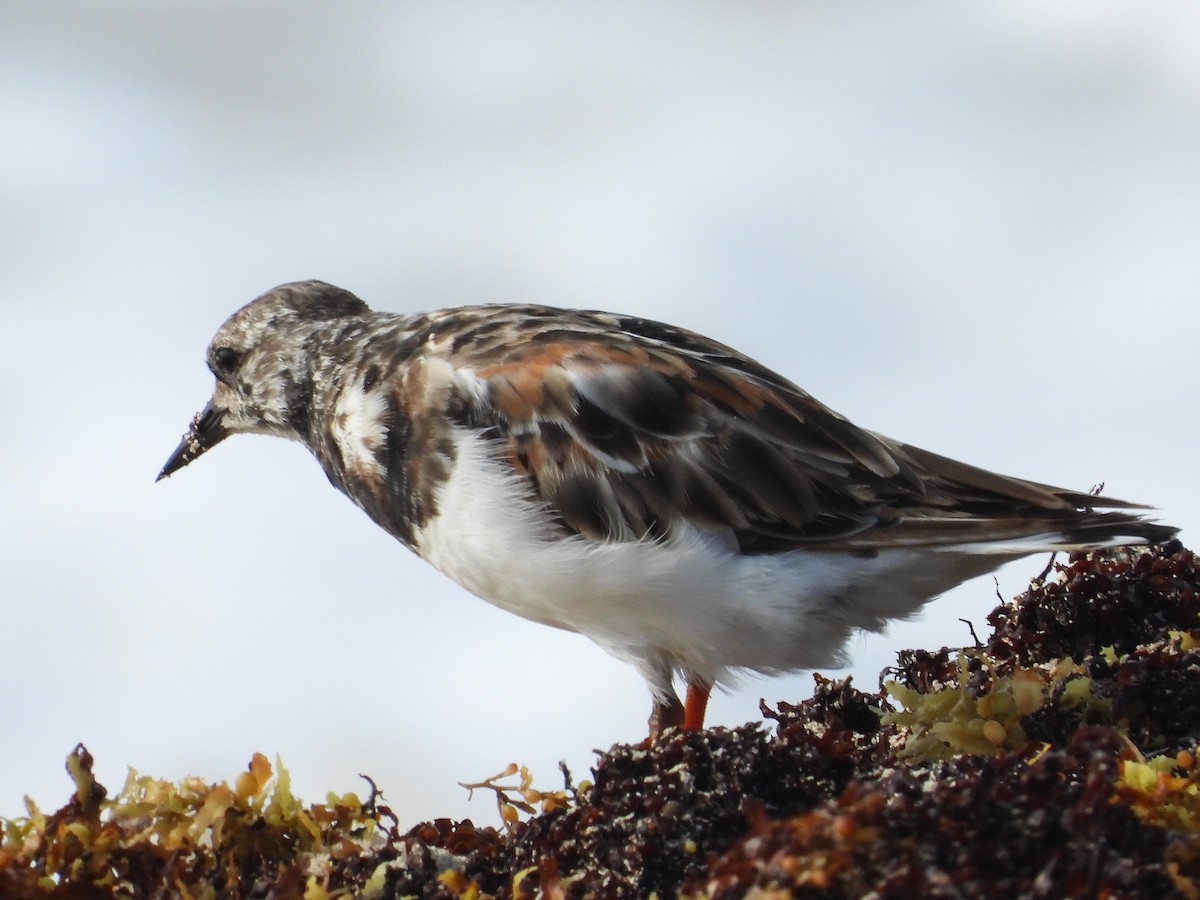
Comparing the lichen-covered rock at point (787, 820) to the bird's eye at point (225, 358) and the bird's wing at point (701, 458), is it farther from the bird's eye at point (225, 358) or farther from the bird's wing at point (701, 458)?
the bird's eye at point (225, 358)

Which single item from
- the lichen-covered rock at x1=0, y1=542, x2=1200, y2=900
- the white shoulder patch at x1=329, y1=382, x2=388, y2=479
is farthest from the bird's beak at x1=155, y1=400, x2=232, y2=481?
the lichen-covered rock at x1=0, y1=542, x2=1200, y2=900

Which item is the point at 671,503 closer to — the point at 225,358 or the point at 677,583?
the point at 677,583

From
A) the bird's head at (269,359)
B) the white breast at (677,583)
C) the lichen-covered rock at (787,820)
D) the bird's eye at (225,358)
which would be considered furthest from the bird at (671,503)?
the bird's eye at (225,358)

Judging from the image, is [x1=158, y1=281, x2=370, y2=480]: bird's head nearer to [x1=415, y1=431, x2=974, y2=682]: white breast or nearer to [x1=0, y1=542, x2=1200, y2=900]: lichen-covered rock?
[x1=415, y1=431, x2=974, y2=682]: white breast

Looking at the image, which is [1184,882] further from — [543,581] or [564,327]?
[564,327]

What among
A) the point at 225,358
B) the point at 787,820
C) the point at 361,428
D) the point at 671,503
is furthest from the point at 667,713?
the point at 225,358

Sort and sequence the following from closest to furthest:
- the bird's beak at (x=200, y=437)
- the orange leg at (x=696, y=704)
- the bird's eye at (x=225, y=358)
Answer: the orange leg at (x=696, y=704) < the bird's eye at (x=225, y=358) < the bird's beak at (x=200, y=437)

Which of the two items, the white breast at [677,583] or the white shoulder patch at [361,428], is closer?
the white breast at [677,583]

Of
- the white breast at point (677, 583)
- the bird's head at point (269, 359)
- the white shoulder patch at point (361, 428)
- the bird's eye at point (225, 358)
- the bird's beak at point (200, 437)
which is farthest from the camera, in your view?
the bird's beak at point (200, 437)
